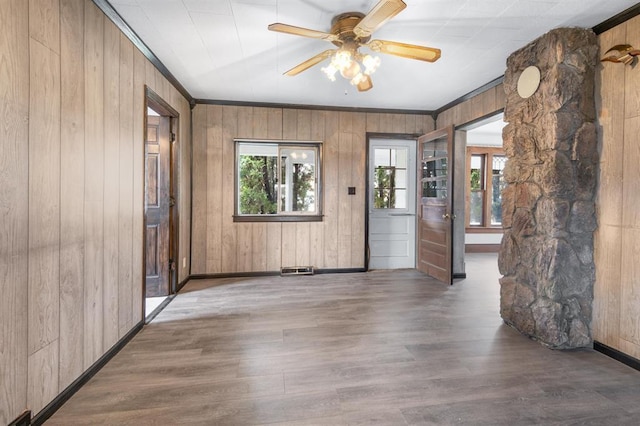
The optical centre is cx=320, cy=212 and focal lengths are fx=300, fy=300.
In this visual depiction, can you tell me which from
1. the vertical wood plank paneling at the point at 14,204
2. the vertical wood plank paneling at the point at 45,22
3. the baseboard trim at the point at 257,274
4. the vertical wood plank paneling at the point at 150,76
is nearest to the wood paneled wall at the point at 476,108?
the baseboard trim at the point at 257,274

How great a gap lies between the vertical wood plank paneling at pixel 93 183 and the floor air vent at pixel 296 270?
2672 millimetres

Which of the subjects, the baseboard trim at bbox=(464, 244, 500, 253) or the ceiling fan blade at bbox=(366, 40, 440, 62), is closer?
the ceiling fan blade at bbox=(366, 40, 440, 62)

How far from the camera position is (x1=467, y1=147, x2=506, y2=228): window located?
7008mm

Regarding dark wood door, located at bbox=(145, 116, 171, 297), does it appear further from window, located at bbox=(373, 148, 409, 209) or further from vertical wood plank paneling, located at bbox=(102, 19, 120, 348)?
window, located at bbox=(373, 148, 409, 209)

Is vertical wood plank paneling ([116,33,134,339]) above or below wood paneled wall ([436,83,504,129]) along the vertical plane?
below

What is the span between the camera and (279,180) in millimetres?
4660

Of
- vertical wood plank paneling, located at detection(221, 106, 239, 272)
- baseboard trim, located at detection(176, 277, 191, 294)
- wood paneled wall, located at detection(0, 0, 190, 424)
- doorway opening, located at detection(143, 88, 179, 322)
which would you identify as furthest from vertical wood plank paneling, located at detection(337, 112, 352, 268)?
wood paneled wall, located at detection(0, 0, 190, 424)

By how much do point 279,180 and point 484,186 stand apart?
5.12 metres

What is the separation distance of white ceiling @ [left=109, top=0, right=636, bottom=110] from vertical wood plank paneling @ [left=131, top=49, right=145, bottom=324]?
0.34 metres

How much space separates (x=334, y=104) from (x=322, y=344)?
11.3 ft

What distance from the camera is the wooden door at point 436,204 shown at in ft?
13.5

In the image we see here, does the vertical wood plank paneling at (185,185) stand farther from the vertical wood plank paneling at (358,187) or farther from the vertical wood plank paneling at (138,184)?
the vertical wood plank paneling at (358,187)

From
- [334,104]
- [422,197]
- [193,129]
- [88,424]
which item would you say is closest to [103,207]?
[88,424]

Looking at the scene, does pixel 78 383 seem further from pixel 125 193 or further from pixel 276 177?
pixel 276 177
